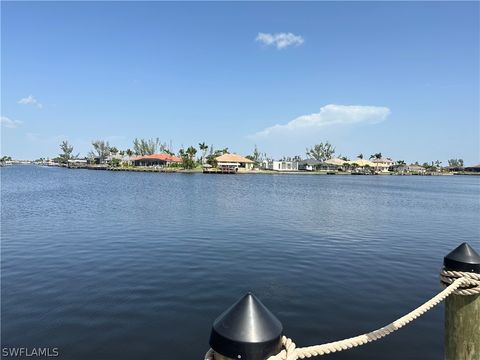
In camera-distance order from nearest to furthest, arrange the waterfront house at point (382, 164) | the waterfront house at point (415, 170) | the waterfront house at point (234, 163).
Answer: the waterfront house at point (234, 163) < the waterfront house at point (382, 164) < the waterfront house at point (415, 170)

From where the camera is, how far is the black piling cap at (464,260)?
151 inches

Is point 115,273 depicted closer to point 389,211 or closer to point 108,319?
point 108,319

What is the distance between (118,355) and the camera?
717 cm

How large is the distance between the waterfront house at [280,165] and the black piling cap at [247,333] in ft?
503

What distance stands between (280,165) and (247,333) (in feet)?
509

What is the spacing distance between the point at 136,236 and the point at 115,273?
6674 millimetres

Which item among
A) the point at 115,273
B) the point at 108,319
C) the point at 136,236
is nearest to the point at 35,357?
the point at 108,319

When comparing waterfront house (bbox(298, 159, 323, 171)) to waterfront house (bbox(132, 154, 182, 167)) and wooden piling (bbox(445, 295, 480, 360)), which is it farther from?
wooden piling (bbox(445, 295, 480, 360))

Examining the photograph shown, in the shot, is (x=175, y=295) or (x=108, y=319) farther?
(x=175, y=295)

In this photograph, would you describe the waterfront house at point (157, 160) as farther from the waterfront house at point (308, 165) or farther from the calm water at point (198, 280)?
the calm water at point (198, 280)

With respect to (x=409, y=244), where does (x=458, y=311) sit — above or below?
above

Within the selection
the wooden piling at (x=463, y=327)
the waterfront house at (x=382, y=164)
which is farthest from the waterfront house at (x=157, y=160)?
the wooden piling at (x=463, y=327)

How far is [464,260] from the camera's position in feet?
12.7

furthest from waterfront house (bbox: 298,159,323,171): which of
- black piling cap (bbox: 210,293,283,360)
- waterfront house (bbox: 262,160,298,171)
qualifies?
black piling cap (bbox: 210,293,283,360)
